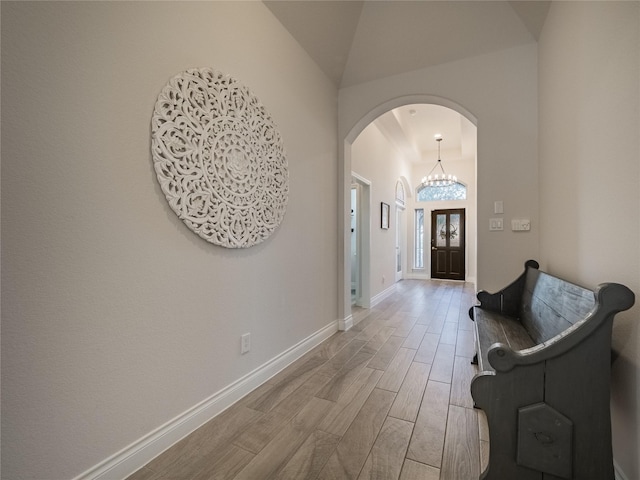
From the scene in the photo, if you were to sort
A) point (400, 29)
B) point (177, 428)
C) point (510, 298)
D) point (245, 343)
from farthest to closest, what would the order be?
point (400, 29)
point (510, 298)
point (245, 343)
point (177, 428)

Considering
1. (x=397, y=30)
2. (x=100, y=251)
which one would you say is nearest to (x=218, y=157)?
(x=100, y=251)

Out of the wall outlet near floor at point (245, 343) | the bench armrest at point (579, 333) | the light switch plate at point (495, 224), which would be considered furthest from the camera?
the light switch plate at point (495, 224)

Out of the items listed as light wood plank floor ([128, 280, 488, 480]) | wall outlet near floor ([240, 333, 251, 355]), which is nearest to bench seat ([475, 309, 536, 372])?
light wood plank floor ([128, 280, 488, 480])

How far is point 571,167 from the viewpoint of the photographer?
65.6 inches

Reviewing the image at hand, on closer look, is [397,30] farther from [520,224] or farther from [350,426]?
[350,426]

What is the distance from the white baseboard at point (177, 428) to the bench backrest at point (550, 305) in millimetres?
1800

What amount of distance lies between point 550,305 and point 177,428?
2120 mm

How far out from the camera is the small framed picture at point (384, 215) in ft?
17.4

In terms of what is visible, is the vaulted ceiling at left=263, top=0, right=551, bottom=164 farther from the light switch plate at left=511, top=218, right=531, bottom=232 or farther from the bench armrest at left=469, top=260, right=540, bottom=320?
the bench armrest at left=469, top=260, right=540, bottom=320

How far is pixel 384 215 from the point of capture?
5430mm

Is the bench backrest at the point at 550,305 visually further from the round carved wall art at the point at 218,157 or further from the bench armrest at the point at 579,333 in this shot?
the round carved wall art at the point at 218,157

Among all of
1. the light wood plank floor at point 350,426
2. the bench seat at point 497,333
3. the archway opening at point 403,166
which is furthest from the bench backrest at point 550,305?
the archway opening at point 403,166

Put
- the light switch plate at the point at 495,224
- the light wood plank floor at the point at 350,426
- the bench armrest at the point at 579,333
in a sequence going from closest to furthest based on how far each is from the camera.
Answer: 1. the bench armrest at the point at 579,333
2. the light wood plank floor at the point at 350,426
3. the light switch plate at the point at 495,224

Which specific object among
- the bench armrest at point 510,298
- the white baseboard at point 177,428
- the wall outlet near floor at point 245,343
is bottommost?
the white baseboard at point 177,428
